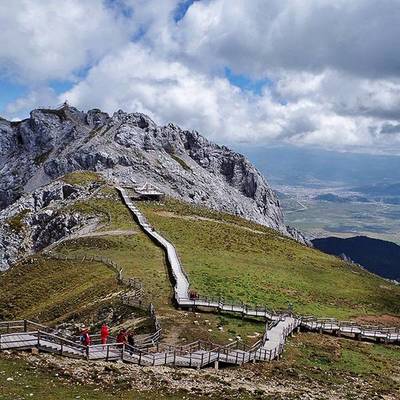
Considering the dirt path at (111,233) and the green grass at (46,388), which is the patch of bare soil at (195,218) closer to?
the dirt path at (111,233)

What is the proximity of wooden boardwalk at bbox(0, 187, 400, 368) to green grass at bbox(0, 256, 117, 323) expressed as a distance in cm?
726

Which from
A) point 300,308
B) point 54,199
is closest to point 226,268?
point 300,308

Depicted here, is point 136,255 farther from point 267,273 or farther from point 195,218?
point 195,218

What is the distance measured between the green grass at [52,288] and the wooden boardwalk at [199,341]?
7262 mm

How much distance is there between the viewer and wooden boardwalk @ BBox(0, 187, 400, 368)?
100ft

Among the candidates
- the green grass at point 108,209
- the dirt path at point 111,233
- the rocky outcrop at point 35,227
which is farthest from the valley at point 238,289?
the rocky outcrop at point 35,227

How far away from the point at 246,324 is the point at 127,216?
5845cm

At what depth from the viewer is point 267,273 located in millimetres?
70188

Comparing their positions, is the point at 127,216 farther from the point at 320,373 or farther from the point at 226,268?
the point at 320,373

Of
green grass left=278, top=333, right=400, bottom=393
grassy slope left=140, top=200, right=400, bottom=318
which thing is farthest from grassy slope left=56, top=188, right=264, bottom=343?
grassy slope left=140, top=200, right=400, bottom=318

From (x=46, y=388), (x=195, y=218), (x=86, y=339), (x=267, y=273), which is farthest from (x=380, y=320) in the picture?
(x=195, y=218)

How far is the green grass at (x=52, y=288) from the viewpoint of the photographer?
5209 centimetres

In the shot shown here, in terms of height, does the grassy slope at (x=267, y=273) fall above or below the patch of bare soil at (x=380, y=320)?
above

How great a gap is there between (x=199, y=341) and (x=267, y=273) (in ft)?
114
